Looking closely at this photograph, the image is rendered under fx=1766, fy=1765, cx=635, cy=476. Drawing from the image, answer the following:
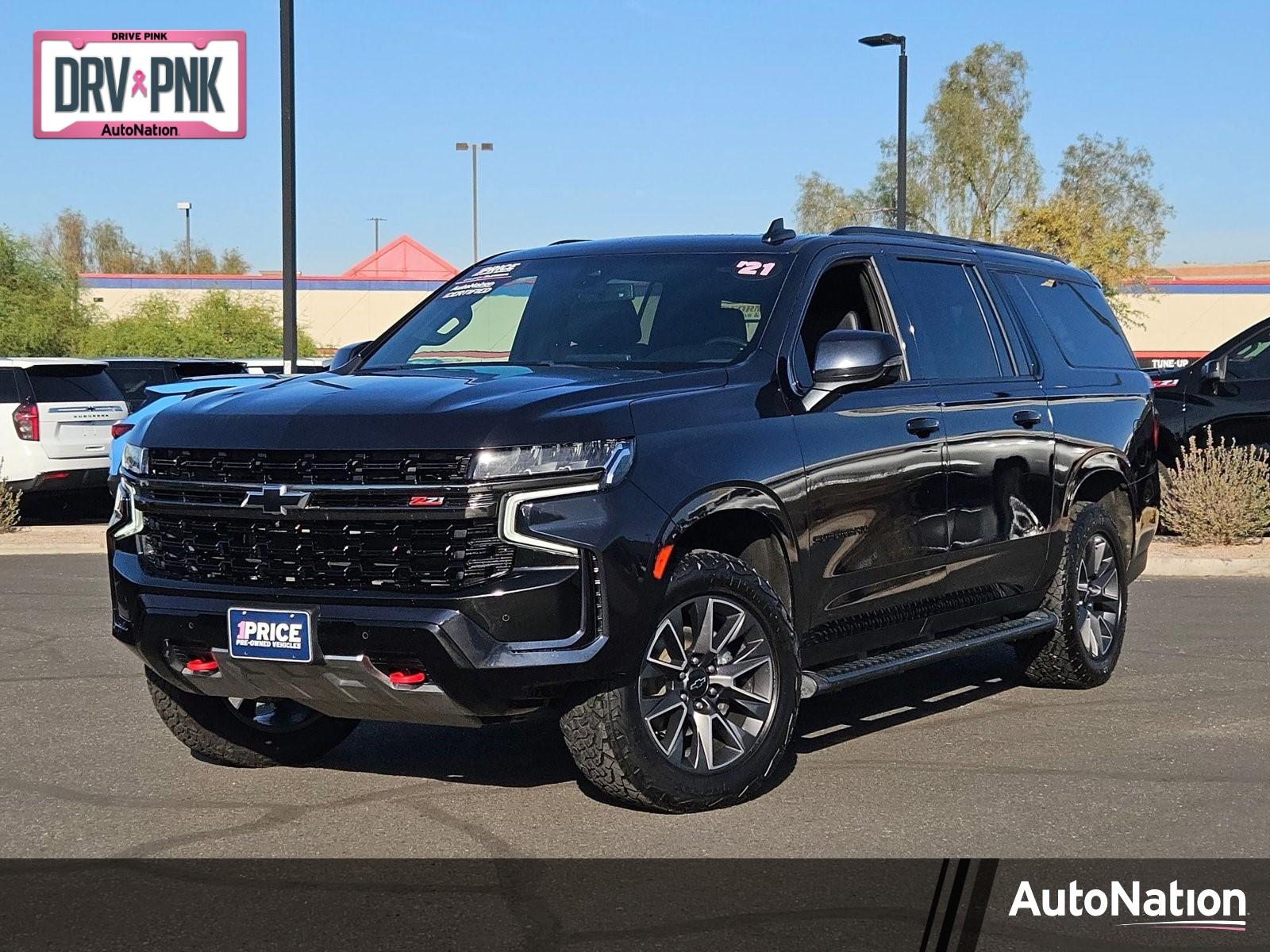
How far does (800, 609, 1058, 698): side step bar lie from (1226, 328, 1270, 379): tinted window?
7831 millimetres

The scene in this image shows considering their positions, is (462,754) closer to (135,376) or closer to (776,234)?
(776,234)

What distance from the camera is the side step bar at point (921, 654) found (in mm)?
6445

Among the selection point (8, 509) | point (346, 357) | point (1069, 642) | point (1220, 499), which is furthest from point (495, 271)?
point (8, 509)

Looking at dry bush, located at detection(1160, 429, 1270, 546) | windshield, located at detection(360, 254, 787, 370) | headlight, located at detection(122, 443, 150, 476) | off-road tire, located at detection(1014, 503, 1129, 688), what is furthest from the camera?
dry bush, located at detection(1160, 429, 1270, 546)

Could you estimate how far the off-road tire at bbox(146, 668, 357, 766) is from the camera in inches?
259

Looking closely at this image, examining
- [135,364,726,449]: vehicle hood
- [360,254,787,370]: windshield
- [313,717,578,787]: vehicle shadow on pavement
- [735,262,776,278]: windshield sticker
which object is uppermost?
[735,262,776,278]: windshield sticker

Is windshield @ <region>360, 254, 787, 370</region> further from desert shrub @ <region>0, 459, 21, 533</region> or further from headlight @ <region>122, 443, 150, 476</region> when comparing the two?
desert shrub @ <region>0, 459, 21, 533</region>

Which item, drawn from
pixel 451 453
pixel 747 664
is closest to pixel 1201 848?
pixel 747 664

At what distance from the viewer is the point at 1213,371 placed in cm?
1505

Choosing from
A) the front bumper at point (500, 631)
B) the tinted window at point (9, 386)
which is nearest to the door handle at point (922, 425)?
the front bumper at point (500, 631)

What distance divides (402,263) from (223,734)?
210 ft

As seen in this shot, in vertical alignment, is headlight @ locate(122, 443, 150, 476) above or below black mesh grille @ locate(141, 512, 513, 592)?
above

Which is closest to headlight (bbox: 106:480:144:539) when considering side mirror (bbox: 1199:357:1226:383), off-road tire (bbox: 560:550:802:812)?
off-road tire (bbox: 560:550:802:812)

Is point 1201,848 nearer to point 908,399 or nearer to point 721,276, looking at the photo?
point 908,399
